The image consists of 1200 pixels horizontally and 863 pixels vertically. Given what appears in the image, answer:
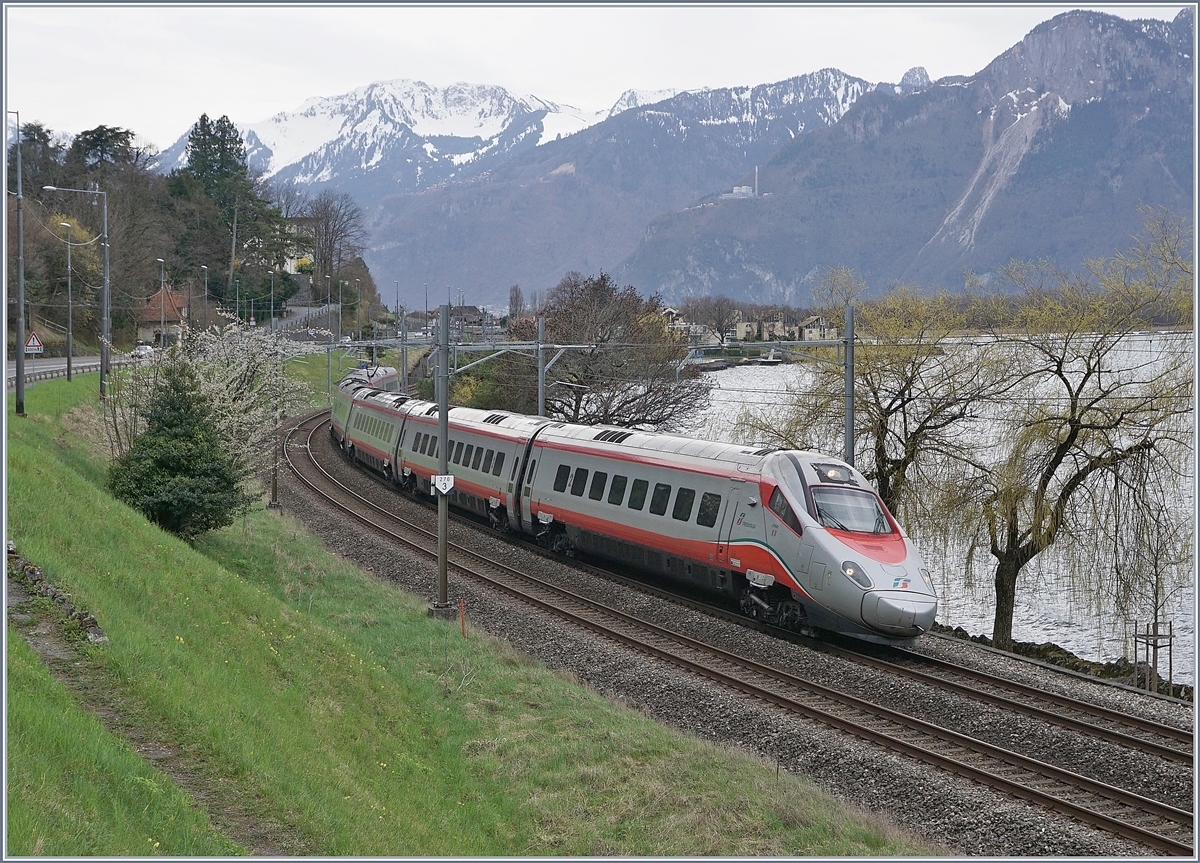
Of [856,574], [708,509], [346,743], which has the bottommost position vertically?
[346,743]

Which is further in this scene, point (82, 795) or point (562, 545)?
point (562, 545)

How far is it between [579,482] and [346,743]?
14.2m

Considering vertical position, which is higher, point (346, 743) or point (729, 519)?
point (729, 519)

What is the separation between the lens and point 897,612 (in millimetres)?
17000

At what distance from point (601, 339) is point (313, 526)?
24.9 m

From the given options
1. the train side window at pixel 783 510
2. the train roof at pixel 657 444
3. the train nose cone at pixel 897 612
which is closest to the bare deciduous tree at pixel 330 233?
the train roof at pixel 657 444

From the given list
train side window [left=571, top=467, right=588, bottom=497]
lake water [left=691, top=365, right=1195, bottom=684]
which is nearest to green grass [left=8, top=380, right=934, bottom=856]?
train side window [left=571, top=467, right=588, bottom=497]

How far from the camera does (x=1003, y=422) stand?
26.9 metres

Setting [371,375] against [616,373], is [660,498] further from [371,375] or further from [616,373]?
[371,375]

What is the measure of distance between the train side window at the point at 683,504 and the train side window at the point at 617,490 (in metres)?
2.19

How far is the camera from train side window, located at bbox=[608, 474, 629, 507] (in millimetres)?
24031

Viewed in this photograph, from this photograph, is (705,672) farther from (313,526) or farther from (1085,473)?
(313,526)

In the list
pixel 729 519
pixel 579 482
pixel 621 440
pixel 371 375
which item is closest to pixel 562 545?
pixel 579 482

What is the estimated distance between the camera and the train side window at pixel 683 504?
21.5m
